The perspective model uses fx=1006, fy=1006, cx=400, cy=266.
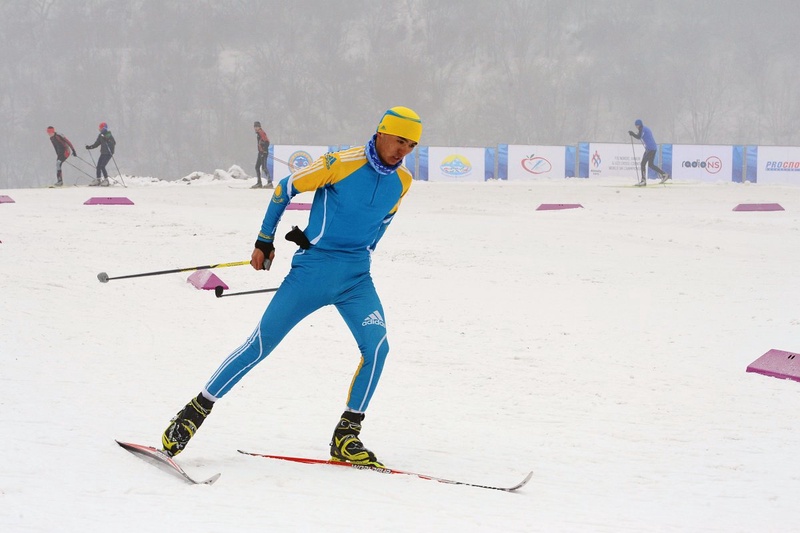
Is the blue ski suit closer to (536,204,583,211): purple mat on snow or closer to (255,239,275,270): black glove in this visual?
(255,239,275,270): black glove

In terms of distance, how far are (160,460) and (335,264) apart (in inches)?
47.0

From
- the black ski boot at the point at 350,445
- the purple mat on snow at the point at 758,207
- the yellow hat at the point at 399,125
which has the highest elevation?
the yellow hat at the point at 399,125

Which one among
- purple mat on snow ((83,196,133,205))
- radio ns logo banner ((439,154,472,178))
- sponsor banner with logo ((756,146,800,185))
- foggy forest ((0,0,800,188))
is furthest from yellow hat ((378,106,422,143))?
foggy forest ((0,0,800,188))

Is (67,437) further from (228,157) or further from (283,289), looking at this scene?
(228,157)

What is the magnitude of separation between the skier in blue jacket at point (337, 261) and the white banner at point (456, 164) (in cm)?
2662

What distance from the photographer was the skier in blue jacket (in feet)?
15.4

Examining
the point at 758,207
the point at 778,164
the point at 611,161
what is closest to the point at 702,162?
the point at 778,164

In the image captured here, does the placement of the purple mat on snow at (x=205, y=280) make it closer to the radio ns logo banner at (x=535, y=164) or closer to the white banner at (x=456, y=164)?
the white banner at (x=456, y=164)

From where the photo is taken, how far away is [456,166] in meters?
31.5

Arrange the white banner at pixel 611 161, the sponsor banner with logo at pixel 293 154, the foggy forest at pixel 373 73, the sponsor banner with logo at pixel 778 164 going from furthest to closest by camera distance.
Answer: the foggy forest at pixel 373 73 → the white banner at pixel 611 161 → the sponsor banner with logo at pixel 293 154 → the sponsor banner with logo at pixel 778 164

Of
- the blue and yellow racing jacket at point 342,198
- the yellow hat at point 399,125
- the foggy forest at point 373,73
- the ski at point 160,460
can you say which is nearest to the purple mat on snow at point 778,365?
the blue and yellow racing jacket at point 342,198

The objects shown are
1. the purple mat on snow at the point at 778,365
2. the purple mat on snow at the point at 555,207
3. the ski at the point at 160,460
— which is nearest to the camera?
the ski at the point at 160,460

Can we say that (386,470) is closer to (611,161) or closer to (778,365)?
(778,365)

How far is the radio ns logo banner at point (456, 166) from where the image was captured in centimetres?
3141
